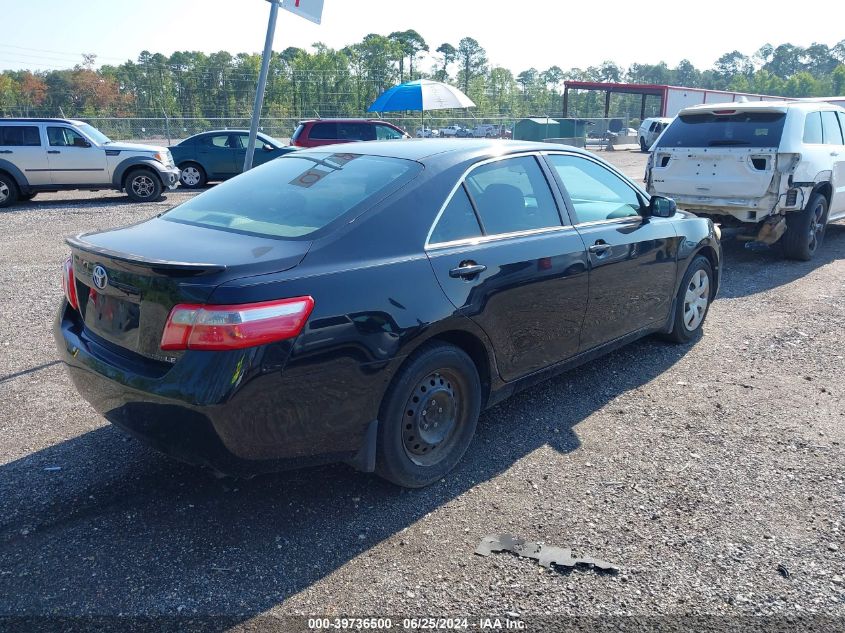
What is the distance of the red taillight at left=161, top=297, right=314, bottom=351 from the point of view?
266 centimetres

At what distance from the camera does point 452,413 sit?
356 cm

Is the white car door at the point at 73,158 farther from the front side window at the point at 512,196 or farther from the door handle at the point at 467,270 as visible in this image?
the door handle at the point at 467,270

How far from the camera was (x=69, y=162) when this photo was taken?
46.6 feet

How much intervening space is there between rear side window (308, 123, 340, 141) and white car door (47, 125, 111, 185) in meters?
5.33

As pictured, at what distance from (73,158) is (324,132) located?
611 centimetres

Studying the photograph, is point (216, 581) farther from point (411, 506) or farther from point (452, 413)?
point (452, 413)

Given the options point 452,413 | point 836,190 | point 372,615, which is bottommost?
point 372,615

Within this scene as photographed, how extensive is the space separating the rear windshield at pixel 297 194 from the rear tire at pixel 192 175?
14.6 metres

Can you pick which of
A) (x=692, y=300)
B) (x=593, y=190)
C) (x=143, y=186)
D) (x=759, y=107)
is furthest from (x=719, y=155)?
(x=143, y=186)

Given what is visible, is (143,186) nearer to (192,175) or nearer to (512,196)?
(192,175)

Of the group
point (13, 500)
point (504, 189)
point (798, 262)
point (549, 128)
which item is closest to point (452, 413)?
point (504, 189)

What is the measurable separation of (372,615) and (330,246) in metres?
1.50

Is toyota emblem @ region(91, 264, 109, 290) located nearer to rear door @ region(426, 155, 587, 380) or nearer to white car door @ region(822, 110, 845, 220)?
rear door @ region(426, 155, 587, 380)

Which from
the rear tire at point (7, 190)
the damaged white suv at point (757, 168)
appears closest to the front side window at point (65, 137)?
the rear tire at point (7, 190)
